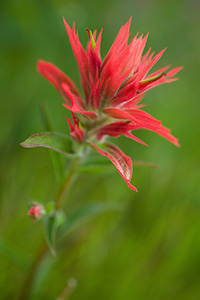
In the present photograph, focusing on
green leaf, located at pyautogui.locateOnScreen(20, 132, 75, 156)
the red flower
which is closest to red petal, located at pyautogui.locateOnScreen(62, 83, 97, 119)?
green leaf, located at pyautogui.locateOnScreen(20, 132, 75, 156)

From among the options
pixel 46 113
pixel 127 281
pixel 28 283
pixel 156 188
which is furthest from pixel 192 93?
pixel 28 283

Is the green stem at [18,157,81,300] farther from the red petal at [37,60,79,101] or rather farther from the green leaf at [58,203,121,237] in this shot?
the red petal at [37,60,79,101]

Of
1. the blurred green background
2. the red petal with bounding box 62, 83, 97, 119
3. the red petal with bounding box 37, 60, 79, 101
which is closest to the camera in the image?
the red petal with bounding box 62, 83, 97, 119

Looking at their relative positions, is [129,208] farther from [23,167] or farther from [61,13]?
[61,13]

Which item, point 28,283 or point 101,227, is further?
point 101,227

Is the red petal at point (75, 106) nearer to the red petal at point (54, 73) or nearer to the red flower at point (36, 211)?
the red petal at point (54, 73)

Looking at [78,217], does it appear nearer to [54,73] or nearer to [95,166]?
[95,166]
